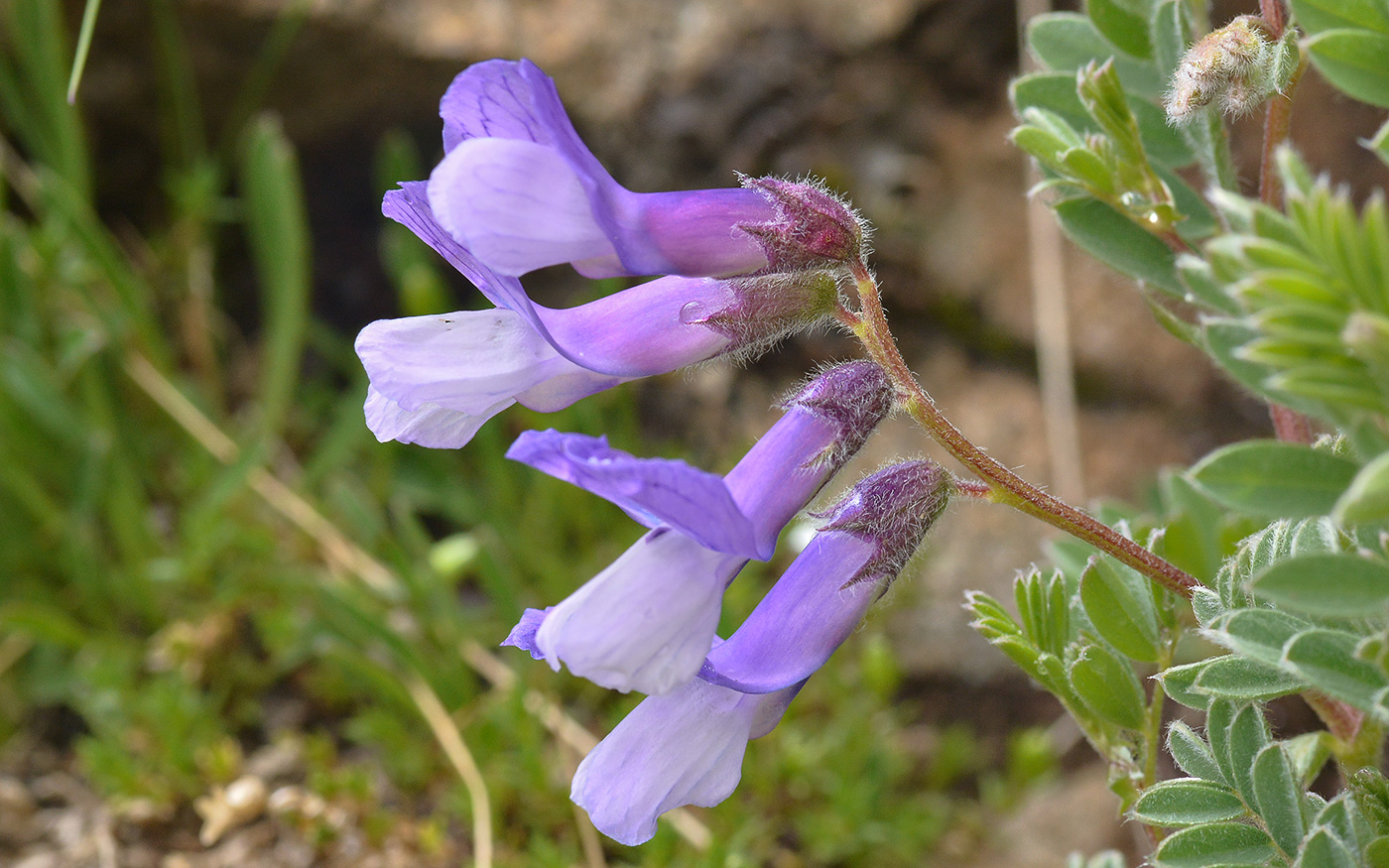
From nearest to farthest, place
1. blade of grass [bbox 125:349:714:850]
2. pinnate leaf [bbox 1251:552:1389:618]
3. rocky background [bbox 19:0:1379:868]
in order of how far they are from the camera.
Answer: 1. pinnate leaf [bbox 1251:552:1389:618]
2. blade of grass [bbox 125:349:714:850]
3. rocky background [bbox 19:0:1379:868]

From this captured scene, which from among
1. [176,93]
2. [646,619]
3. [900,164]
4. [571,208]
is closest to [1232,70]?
[571,208]

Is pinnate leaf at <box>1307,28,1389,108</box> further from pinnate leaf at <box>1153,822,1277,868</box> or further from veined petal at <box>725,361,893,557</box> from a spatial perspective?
pinnate leaf at <box>1153,822,1277,868</box>

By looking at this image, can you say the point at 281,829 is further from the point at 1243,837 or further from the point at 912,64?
the point at 912,64

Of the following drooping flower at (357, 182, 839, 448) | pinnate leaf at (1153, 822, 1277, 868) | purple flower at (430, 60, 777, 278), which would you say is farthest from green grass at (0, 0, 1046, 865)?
purple flower at (430, 60, 777, 278)

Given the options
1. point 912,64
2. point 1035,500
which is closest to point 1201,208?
point 1035,500

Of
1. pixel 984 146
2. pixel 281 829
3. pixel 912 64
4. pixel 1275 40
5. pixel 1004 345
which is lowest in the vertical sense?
pixel 281 829

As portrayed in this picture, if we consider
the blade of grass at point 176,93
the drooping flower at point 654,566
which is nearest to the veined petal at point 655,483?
the drooping flower at point 654,566
